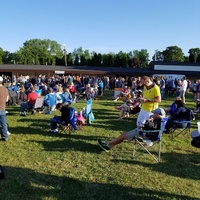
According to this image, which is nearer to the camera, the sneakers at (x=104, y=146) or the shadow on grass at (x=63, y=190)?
the shadow on grass at (x=63, y=190)

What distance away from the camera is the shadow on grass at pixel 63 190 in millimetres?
4145

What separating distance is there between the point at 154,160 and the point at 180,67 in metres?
41.1

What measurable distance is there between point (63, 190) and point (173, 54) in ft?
306

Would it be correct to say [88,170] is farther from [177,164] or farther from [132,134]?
[177,164]

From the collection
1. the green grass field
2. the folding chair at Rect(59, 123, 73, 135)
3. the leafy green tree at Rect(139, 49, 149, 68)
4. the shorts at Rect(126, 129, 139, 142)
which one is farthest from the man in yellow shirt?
the leafy green tree at Rect(139, 49, 149, 68)

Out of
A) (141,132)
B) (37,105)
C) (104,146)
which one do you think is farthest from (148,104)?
(37,105)

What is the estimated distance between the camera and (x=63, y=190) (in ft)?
14.2

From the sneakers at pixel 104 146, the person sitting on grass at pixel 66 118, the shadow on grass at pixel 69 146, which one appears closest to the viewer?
the sneakers at pixel 104 146

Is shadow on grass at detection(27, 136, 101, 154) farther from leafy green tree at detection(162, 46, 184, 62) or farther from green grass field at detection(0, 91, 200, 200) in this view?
leafy green tree at detection(162, 46, 184, 62)

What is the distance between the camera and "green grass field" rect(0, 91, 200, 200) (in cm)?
428

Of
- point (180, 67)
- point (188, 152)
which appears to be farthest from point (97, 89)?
point (180, 67)

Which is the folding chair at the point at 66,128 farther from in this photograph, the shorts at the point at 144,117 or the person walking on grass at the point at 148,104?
the shorts at the point at 144,117

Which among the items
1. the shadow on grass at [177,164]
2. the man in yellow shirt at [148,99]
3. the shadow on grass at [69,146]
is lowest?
the shadow on grass at [177,164]

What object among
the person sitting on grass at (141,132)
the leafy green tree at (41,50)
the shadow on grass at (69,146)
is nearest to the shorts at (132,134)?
the person sitting on grass at (141,132)
